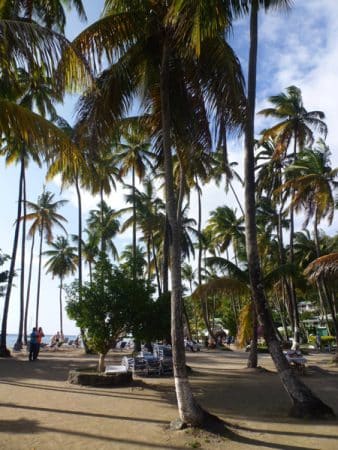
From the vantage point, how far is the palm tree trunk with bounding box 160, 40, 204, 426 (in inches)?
315

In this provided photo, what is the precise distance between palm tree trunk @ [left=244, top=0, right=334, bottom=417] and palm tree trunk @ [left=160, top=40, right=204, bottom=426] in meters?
2.09

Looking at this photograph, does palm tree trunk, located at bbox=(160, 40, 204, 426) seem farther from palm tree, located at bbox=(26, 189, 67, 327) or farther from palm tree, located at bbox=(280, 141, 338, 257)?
palm tree, located at bbox=(26, 189, 67, 327)

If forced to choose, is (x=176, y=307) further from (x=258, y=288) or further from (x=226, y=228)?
(x=226, y=228)

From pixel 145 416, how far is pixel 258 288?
3.94 metres

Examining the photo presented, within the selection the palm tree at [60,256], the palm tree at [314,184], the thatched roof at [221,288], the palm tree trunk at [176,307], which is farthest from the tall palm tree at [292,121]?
the palm tree at [60,256]

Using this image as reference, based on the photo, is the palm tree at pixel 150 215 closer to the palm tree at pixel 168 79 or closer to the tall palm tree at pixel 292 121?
the tall palm tree at pixel 292 121

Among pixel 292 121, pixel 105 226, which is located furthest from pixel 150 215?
pixel 292 121

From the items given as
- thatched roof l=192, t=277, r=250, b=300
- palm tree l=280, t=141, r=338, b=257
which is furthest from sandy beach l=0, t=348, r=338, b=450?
palm tree l=280, t=141, r=338, b=257

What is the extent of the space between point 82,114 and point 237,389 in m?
9.22

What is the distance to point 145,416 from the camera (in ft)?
29.5

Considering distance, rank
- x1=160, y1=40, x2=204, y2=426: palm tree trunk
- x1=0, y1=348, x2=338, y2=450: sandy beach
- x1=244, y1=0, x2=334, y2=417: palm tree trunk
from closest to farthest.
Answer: x1=0, y1=348, x2=338, y2=450: sandy beach < x1=160, y1=40, x2=204, y2=426: palm tree trunk < x1=244, y1=0, x2=334, y2=417: palm tree trunk

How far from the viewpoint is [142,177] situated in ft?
103

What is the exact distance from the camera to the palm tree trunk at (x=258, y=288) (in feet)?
29.8

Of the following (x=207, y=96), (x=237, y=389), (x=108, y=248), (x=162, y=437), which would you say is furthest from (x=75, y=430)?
(x=108, y=248)
